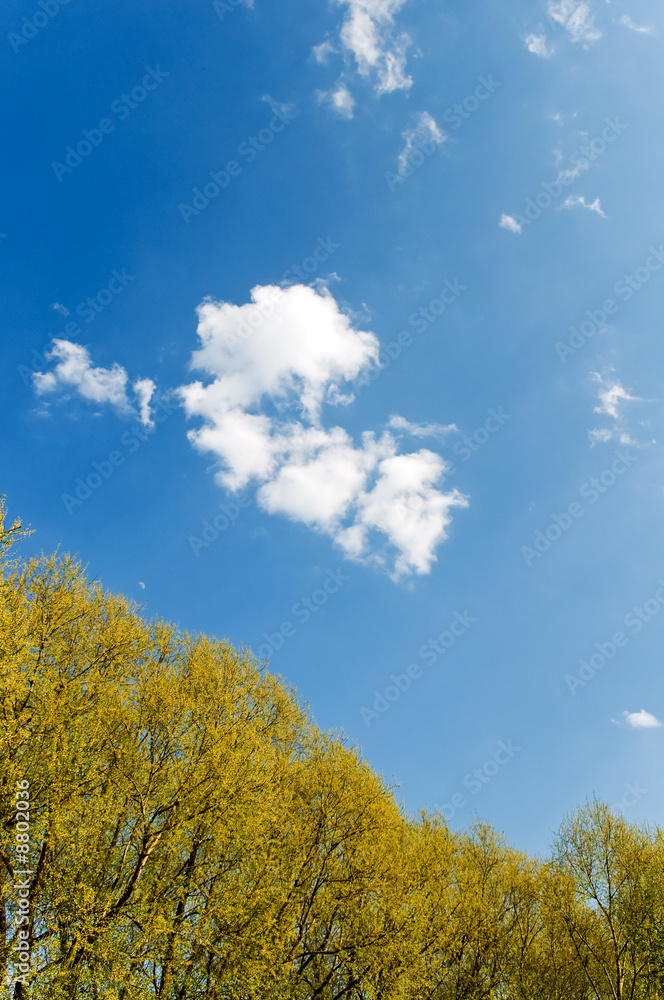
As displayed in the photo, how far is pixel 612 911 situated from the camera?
92.2 feet

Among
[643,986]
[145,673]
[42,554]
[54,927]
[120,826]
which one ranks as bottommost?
[643,986]

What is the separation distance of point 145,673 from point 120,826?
483 centimetres

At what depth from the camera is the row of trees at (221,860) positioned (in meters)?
16.5

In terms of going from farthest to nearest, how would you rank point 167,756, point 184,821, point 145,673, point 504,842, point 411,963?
1. point 504,842
2. point 411,963
3. point 145,673
4. point 167,756
5. point 184,821

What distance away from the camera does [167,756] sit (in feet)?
63.3

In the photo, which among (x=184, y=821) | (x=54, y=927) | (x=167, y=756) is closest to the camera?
(x=54, y=927)

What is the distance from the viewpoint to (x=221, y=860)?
1978 cm

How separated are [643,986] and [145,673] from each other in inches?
1139

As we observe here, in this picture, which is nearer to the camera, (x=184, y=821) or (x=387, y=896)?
(x=184, y=821)

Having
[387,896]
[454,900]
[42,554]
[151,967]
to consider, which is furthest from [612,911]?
[42,554]

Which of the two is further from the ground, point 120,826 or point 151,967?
point 120,826

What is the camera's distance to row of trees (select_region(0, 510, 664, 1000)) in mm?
16469

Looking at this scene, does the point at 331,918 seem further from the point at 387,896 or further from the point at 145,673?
the point at 145,673

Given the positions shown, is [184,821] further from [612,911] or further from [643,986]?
[643,986]
